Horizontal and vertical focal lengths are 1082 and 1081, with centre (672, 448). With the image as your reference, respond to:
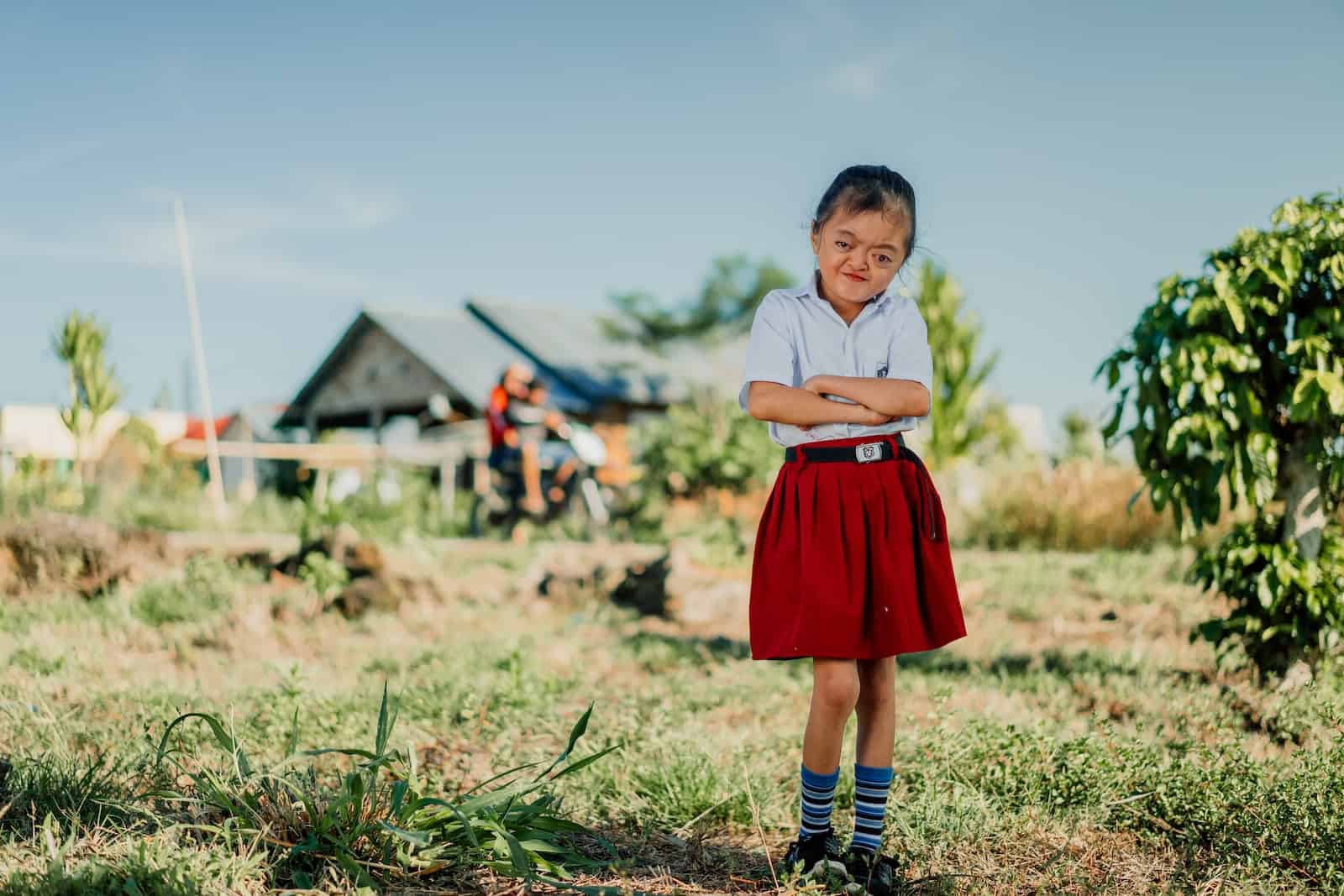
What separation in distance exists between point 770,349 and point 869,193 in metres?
0.41

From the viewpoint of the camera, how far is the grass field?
2439 mm

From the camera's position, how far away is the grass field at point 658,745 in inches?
96.0

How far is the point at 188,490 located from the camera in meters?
12.9

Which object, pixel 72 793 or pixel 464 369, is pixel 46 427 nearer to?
pixel 464 369

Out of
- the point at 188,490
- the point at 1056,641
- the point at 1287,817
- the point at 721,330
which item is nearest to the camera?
the point at 1287,817

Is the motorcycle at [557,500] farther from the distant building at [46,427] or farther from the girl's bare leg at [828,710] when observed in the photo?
the distant building at [46,427]

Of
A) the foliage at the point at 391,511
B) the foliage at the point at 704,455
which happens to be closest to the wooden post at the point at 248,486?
the foliage at the point at 391,511

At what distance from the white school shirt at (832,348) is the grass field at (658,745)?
2.76 ft

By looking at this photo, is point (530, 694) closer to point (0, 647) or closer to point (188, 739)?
point (188, 739)

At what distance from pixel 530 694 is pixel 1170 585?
4.55 meters

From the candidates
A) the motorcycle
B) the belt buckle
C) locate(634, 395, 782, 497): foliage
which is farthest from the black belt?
locate(634, 395, 782, 497): foliage

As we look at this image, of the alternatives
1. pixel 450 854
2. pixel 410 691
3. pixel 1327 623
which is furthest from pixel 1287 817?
pixel 410 691

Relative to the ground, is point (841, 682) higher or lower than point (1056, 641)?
higher

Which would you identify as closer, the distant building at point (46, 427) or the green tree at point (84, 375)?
the green tree at point (84, 375)
